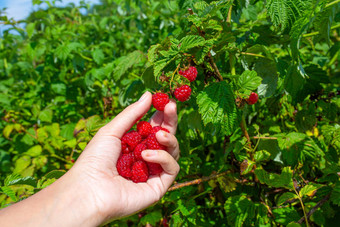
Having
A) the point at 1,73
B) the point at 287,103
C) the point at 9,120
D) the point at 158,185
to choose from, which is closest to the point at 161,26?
the point at 287,103

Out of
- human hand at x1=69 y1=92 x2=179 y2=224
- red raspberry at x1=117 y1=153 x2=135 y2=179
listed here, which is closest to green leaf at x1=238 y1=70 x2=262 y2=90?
A: human hand at x1=69 y1=92 x2=179 y2=224

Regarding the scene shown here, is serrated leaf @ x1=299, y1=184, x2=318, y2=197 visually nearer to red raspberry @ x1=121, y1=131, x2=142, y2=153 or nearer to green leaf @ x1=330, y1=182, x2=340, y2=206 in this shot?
Answer: green leaf @ x1=330, y1=182, x2=340, y2=206

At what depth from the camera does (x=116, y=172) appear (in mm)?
1331

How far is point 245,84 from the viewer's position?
1199 mm

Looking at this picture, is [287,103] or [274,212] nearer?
[274,212]

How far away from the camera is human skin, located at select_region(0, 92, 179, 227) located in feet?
3.28

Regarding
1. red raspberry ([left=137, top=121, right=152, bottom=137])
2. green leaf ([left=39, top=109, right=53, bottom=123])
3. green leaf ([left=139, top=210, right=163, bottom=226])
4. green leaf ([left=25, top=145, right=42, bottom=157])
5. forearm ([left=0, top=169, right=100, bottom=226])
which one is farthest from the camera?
Result: green leaf ([left=39, top=109, right=53, bottom=123])

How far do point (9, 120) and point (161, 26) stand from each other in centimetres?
207

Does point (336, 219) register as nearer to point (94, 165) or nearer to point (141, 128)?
point (141, 128)

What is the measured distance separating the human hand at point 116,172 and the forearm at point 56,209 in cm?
3

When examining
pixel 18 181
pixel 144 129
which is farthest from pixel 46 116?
pixel 144 129

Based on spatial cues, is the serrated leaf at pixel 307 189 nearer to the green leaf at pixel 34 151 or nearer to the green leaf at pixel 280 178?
the green leaf at pixel 280 178

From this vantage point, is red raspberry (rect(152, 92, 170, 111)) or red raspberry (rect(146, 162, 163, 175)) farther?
red raspberry (rect(146, 162, 163, 175))

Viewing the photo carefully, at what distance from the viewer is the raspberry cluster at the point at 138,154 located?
1.29m
